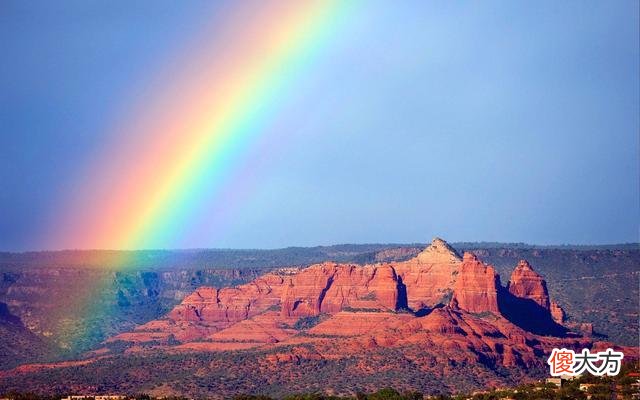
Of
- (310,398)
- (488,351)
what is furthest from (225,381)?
(310,398)

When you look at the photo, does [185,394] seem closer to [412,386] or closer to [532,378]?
[412,386]

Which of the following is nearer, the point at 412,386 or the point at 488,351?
the point at 412,386

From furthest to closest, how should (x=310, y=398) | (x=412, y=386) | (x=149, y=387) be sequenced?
(x=149, y=387) → (x=412, y=386) → (x=310, y=398)

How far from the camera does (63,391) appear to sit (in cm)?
18400

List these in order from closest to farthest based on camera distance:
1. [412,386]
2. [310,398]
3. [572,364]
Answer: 1. [572,364]
2. [310,398]
3. [412,386]

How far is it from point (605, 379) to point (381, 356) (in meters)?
81.5

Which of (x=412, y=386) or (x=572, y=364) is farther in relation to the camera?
(x=412, y=386)

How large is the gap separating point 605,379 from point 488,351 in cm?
8100

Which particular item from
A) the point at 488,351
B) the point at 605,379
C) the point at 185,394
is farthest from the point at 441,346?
the point at 605,379

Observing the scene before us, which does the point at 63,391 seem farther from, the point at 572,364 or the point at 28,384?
the point at 572,364

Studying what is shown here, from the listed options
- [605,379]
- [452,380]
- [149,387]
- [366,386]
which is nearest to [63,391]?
[149,387]

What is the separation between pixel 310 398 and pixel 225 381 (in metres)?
58.2

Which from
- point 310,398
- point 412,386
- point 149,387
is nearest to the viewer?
point 310,398

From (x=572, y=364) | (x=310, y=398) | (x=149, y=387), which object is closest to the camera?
(x=572, y=364)
